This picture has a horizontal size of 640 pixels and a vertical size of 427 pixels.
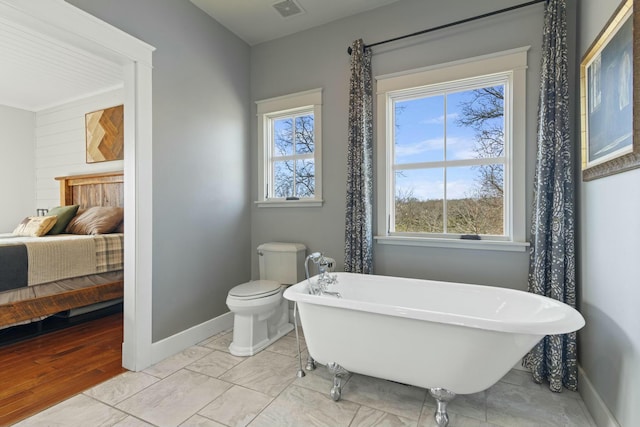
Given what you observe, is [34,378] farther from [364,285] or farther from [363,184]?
[363,184]

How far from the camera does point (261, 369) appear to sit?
82.8 inches

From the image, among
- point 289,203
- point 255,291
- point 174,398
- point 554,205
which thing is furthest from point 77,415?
point 554,205

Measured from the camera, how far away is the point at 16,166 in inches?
174

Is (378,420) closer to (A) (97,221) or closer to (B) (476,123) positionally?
(B) (476,123)

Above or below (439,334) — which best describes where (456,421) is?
below

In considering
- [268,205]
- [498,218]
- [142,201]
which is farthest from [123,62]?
[498,218]

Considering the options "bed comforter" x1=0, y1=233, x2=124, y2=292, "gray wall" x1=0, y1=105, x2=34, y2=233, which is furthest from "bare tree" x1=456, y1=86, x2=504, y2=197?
"gray wall" x1=0, y1=105, x2=34, y2=233

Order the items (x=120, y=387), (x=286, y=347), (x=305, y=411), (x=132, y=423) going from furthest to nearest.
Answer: (x=286, y=347) → (x=120, y=387) → (x=305, y=411) → (x=132, y=423)

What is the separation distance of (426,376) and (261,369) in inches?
43.5

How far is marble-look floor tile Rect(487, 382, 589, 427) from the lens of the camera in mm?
1569

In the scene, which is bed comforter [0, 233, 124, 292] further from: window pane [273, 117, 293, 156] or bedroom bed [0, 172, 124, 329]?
window pane [273, 117, 293, 156]

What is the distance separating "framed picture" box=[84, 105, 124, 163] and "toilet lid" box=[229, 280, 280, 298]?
2438mm

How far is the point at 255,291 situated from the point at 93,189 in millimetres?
2928

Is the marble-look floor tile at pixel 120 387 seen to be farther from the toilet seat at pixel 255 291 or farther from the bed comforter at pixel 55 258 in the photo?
the bed comforter at pixel 55 258
